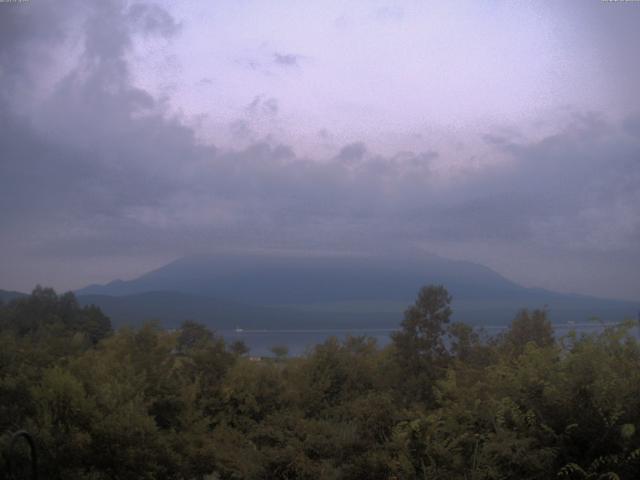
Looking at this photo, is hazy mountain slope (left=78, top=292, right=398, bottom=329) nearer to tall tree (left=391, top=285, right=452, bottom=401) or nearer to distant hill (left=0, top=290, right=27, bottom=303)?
distant hill (left=0, top=290, right=27, bottom=303)

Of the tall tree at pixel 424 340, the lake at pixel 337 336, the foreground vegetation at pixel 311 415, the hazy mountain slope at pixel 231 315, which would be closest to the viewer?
the foreground vegetation at pixel 311 415

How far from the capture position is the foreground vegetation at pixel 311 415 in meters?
6.74

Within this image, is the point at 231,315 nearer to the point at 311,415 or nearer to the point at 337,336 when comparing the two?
the point at 337,336

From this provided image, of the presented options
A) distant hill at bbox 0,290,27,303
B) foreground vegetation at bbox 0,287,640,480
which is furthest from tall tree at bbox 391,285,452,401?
distant hill at bbox 0,290,27,303

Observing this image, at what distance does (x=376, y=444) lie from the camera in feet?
28.6

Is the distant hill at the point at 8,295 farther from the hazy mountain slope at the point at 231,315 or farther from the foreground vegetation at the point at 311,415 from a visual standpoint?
the hazy mountain slope at the point at 231,315

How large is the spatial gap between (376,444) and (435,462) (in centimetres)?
134

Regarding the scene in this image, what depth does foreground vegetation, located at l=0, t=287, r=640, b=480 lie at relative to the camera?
265 inches

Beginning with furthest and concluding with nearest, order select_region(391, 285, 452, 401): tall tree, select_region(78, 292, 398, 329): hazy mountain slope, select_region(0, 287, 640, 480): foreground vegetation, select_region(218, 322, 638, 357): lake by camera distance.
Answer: select_region(78, 292, 398, 329): hazy mountain slope, select_region(391, 285, 452, 401): tall tree, select_region(218, 322, 638, 357): lake, select_region(0, 287, 640, 480): foreground vegetation

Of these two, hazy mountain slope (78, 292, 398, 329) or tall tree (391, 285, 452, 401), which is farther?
hazy mountain slope (78, 292, 398, 329)

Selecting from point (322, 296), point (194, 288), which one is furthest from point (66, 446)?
point (194, 288)

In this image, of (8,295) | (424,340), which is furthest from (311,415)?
(8,295)

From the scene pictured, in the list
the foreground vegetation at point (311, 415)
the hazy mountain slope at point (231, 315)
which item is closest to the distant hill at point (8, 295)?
the foreground vegetation at point (311, 415)

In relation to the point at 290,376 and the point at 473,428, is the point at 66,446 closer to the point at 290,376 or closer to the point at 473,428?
the point at 473,428
